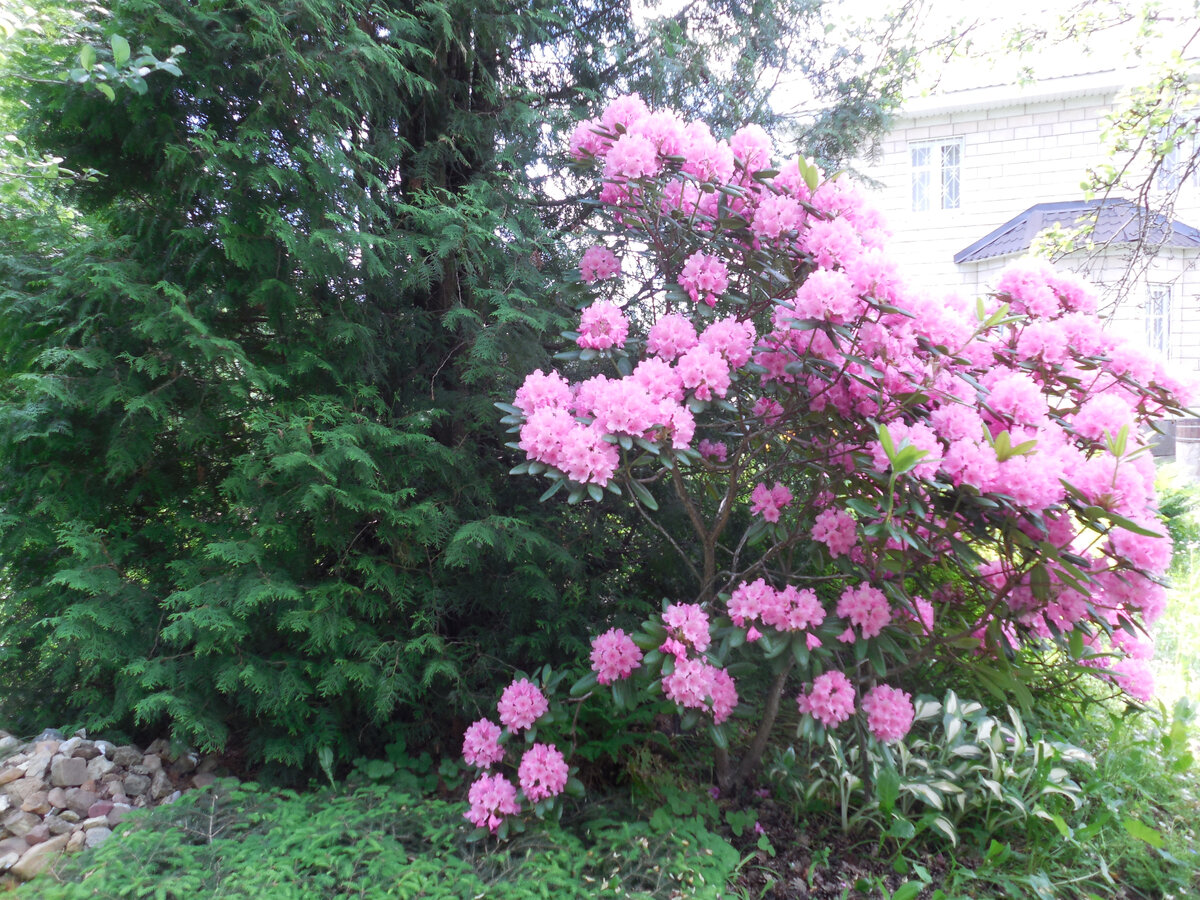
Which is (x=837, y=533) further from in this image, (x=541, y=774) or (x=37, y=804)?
(x=37, y=804)

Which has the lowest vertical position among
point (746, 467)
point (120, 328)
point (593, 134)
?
point (746, 467)

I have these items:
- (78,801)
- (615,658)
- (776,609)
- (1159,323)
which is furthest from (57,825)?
(1159,323)

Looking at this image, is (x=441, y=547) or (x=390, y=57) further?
(x=441, y=547)

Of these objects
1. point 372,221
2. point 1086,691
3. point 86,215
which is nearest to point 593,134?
point 372,221

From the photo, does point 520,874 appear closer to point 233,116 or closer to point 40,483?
point 40,483

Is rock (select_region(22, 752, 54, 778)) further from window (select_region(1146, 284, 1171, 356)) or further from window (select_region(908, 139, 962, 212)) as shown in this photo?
window (select_region(1146, 284, 1171, 356))

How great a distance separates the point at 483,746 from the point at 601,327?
1.20m

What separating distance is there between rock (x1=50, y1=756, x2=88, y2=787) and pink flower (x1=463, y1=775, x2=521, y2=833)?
1131 millimetres

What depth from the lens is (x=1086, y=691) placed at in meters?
2.46

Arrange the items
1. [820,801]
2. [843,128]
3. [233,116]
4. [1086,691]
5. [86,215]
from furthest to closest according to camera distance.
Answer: [843,128] < [1086,691] < [86,215] < [233,116] < [820,801]

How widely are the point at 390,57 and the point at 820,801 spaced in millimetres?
2616

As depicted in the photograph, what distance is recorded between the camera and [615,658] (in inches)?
66.1

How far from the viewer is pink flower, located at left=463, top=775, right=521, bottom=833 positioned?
167cm

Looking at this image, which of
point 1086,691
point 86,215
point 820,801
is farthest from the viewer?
point 1086,691
